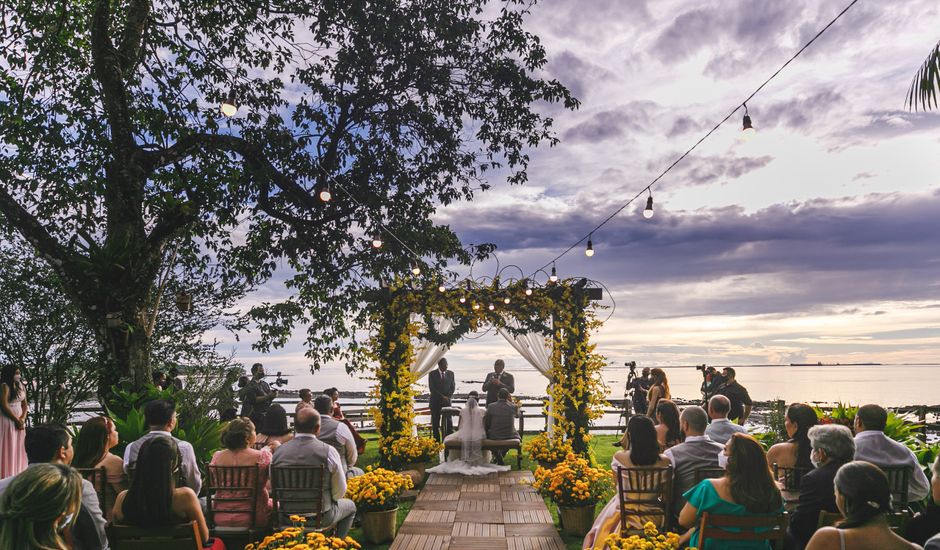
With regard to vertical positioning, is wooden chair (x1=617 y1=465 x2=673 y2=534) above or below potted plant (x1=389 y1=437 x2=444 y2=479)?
above

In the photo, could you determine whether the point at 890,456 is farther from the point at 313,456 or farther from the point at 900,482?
the point at 313,456

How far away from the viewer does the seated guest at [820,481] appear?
Answer: 12.3ft

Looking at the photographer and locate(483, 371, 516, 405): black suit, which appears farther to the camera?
locate(483, 371, 516, 405): black suit

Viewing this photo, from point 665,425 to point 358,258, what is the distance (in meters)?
5.86

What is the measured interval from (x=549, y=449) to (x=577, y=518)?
135 inches

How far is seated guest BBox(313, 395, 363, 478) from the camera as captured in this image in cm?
650

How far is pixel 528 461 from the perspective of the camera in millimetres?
10375

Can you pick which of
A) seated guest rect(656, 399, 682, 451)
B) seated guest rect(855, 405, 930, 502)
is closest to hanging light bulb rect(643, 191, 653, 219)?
seated guest rect(656, 399, 682, 451)

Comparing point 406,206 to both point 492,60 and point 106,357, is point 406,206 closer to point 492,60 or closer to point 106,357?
point 492,60

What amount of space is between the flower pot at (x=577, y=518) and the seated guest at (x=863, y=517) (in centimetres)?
356

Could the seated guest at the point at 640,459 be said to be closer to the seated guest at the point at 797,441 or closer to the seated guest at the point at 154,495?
the seated guest at the point at 797,441

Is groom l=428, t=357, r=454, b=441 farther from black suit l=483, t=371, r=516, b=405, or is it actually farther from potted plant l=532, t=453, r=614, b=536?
potted plant l=532, t=453, r=614, b=536

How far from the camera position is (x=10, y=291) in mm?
9961

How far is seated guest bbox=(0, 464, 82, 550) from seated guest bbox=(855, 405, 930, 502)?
5045 mm
